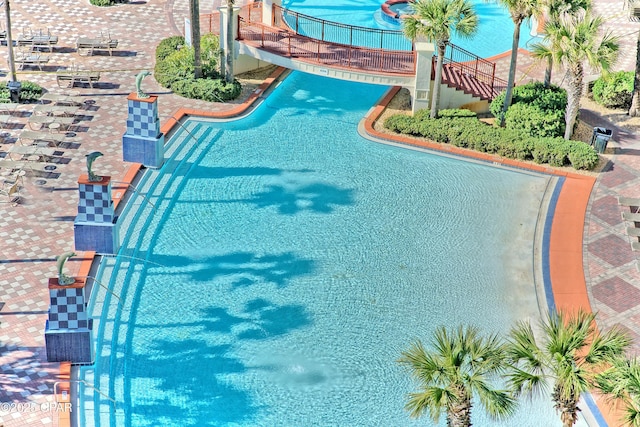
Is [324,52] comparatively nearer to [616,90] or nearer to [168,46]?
[168,46]

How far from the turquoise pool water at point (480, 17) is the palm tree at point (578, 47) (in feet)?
27.9

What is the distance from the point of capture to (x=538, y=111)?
1390 inches

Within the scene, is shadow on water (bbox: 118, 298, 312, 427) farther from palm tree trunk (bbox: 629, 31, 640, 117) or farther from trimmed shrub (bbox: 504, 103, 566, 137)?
palm tree trunk (bbox: 629, 31, 640, 117)

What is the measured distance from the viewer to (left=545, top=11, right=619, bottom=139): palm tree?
108 feet

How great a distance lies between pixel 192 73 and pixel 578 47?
45.9 feet

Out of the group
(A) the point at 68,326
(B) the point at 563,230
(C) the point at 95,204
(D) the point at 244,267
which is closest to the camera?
(A) the point at 68,326

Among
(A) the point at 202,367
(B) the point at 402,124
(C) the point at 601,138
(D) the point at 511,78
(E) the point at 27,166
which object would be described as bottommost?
(A) the point at 202,367

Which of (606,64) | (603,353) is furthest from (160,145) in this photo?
(603,353)

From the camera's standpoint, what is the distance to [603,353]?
1997 cm

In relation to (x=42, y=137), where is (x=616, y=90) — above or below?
above

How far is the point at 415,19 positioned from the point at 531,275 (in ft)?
33.8

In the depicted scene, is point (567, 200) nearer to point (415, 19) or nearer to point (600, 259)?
point (600, 259)

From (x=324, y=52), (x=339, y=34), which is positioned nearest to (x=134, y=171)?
(x=324, y=52)

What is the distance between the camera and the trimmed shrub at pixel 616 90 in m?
37.5
